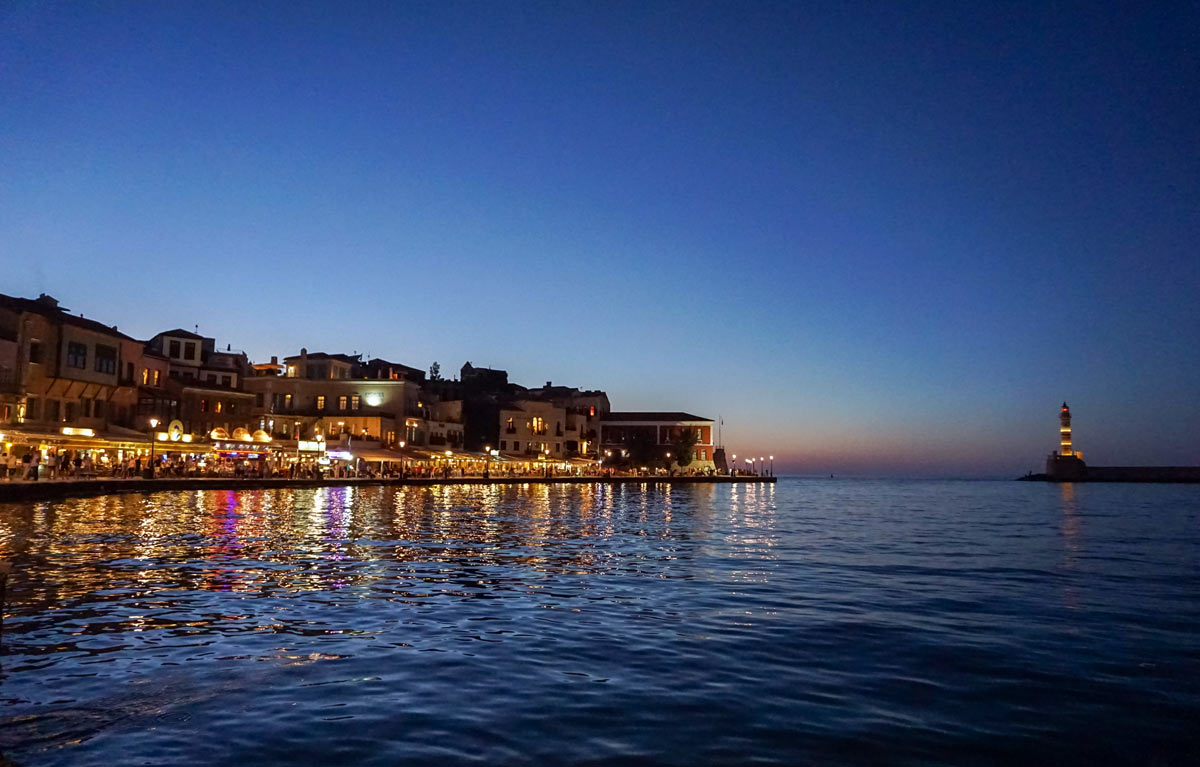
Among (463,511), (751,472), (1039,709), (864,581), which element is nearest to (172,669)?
(1039,709)

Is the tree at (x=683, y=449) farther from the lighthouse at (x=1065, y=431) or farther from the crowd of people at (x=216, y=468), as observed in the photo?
the lighthouse at (x=1065, y=431)

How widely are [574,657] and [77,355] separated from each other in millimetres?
49523

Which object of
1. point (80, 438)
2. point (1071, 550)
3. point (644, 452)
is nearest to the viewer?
point (1071, 550)

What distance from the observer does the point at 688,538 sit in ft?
94.3

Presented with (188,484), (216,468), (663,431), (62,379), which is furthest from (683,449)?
(62,379)

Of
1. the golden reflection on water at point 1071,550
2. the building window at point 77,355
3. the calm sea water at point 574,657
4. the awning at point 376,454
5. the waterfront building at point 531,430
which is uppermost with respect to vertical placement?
the building window at point 77,355

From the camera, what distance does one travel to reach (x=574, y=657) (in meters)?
10.3

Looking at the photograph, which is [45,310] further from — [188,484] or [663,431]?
[663,431]

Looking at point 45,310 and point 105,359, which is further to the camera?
point 105,359

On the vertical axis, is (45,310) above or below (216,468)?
above

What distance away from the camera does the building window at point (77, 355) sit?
49.2m

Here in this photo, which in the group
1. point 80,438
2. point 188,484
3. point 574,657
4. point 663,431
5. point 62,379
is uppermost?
point 62,379

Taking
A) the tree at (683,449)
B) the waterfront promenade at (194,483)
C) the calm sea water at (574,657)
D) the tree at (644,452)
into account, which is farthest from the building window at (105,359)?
the tree at (683,449)

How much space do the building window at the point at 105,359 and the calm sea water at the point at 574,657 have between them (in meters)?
33.2
